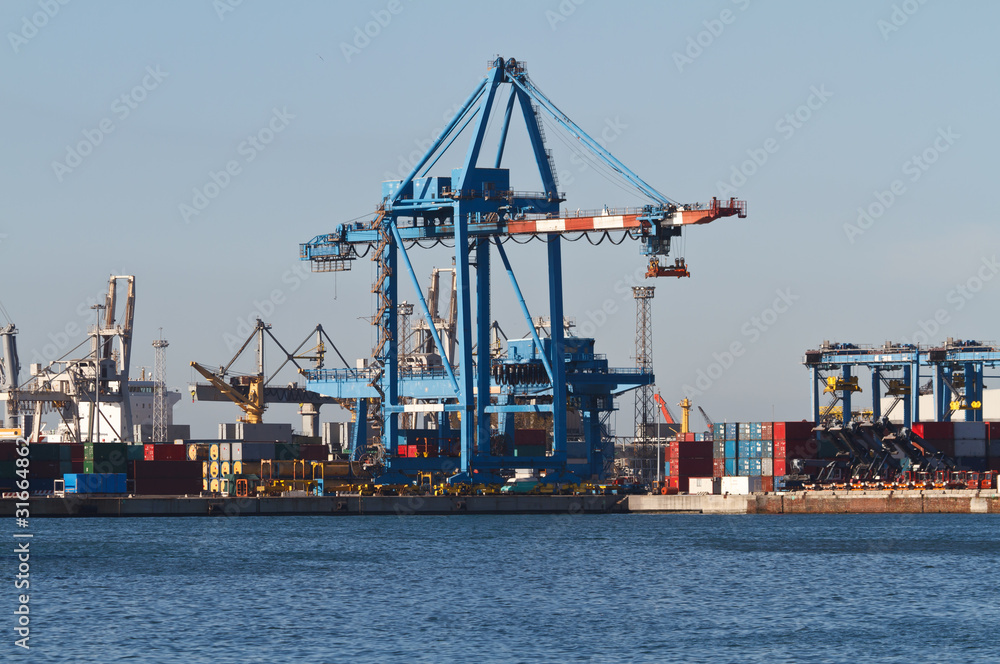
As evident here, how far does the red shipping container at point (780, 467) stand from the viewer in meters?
97.6

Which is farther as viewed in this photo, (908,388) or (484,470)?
(908,388)

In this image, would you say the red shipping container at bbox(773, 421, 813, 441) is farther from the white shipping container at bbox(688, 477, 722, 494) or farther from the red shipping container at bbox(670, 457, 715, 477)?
the red shipping container at bbox(670, 457, 715, 477)

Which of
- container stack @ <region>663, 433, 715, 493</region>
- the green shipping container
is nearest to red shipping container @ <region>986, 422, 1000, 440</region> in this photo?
container stack @ <region>663, 433, 715, 493</region>

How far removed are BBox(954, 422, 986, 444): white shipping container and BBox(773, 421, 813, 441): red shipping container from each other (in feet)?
32.6

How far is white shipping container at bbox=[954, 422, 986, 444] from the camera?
101188mm

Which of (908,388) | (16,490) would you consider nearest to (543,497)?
(16,490)

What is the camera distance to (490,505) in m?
87.6

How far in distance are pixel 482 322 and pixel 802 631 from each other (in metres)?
50.9

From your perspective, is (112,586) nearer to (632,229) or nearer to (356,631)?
(356,631)

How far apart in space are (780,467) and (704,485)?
5.09 meters

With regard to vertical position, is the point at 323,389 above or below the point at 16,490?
above

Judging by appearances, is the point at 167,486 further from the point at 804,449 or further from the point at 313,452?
the point at 804,449

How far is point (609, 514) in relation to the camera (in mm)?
94750

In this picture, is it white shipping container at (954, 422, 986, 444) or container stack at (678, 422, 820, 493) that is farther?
white shipping container at (954, 422, 986, 444)
